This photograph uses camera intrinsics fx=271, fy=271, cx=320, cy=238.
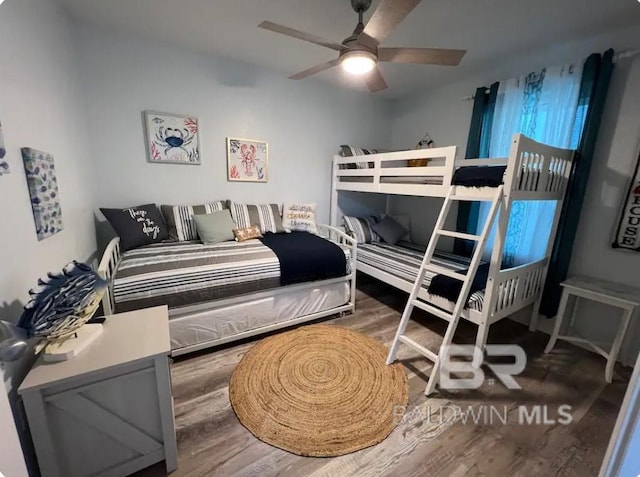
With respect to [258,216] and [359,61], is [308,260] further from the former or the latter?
[359,61]

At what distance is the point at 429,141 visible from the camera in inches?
134

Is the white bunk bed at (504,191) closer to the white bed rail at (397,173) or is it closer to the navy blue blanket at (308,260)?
the white bed rail at (397,173)

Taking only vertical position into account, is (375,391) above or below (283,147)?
below

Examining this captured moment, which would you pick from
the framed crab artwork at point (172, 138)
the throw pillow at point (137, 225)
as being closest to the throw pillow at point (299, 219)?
the framed crab artwork at point (172, 138)

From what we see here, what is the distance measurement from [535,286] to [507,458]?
1.52m

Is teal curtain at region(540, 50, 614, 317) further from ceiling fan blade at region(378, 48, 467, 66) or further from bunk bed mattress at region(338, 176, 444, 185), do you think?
ceiling fan blade at region(378, 48, 467, 66)

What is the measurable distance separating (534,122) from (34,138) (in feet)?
11.6

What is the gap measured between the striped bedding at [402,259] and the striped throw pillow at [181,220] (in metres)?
1.81

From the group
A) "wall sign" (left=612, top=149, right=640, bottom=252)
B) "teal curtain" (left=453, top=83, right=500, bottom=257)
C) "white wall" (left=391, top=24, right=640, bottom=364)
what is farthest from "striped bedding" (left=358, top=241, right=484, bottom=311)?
"wall sign" (left=612, top=149, right=640, bottom=252)

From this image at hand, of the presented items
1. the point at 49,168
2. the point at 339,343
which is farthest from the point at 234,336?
the point at 49,168

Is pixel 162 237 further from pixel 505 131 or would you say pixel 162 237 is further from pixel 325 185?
pixel 505 131

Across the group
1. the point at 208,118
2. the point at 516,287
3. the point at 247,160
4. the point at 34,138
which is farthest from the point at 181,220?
the point at 516,287

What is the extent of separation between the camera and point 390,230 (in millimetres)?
3461

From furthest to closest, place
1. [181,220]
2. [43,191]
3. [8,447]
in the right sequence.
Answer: [181,220], [43,191], [8,447]
